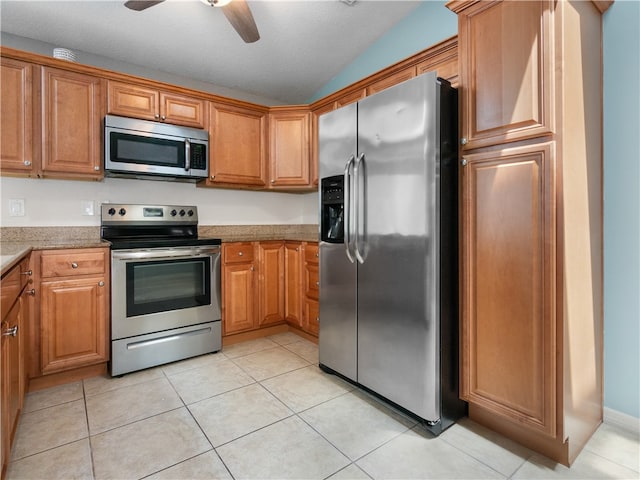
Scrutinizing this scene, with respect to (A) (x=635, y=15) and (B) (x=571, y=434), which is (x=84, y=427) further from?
(A) (x=635, y=15)

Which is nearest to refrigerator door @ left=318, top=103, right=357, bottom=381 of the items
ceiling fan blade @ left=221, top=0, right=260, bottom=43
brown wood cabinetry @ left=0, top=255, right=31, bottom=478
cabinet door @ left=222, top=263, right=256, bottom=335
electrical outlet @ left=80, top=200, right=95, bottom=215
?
ceiling fan blade @ left=221, top=0, right=260, bottom=43

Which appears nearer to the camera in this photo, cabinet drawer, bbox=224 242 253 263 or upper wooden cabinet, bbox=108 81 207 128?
upper wooden cabinet, bbox=108 81 207 128

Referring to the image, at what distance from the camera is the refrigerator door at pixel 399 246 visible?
173cm

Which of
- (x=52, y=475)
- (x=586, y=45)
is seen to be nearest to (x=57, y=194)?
(x=52, y=475)

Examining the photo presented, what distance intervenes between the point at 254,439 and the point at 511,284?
1.44 metres

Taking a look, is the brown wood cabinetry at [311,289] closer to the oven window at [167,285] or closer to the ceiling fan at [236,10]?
the oven window at [167,285]

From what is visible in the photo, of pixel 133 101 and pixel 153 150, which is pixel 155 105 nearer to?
pixel 133 101

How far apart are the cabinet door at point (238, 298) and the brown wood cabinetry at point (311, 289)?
0.49 meters

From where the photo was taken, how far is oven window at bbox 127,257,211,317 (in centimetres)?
255

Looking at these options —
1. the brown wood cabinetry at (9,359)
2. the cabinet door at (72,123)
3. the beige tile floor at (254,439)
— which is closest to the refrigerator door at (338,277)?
the beige tile floor at (254,439)

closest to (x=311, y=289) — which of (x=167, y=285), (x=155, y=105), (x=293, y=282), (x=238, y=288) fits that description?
(x=293, y=282)

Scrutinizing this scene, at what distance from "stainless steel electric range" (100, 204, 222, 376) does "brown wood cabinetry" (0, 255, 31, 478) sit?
2.35 ft

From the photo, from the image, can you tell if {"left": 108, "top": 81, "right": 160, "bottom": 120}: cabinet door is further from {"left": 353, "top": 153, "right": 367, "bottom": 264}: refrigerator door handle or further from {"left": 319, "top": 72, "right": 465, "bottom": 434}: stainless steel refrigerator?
{"left": 353, "top": 153, "right": 367, "bottom": 264}: refrigerator door handle

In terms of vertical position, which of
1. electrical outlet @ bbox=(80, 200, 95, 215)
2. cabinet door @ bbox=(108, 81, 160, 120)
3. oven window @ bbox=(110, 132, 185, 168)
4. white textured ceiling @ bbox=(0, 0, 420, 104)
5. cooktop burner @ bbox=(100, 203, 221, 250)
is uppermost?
white textured ceiling @ bbox=(0, 0, 420, 104)
